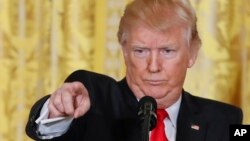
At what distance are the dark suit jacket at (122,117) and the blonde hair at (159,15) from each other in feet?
0.56

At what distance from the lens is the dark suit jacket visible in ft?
5.41

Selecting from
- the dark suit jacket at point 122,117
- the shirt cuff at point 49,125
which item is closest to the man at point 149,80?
the dark suit jacket at point 122,117

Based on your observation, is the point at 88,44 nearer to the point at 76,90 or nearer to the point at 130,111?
the point at 130,111

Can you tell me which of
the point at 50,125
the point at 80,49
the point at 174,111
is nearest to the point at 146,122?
the point at 50,125

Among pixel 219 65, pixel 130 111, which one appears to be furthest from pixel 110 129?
pixel 219 65

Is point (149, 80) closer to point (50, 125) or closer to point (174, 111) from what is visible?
point (174, 111)

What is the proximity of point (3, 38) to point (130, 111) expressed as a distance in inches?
31.5

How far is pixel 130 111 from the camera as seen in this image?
1.72 m

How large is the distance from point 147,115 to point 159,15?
1.83 feet

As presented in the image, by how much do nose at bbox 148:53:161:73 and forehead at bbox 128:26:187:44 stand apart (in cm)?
4

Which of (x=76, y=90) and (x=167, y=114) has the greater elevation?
(x=76, y=90)

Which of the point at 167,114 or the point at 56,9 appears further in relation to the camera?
the point at 56,9

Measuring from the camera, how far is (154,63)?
164cm

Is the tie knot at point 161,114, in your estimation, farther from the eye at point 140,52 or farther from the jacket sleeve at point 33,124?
the jacket sleeve at point 33,124
